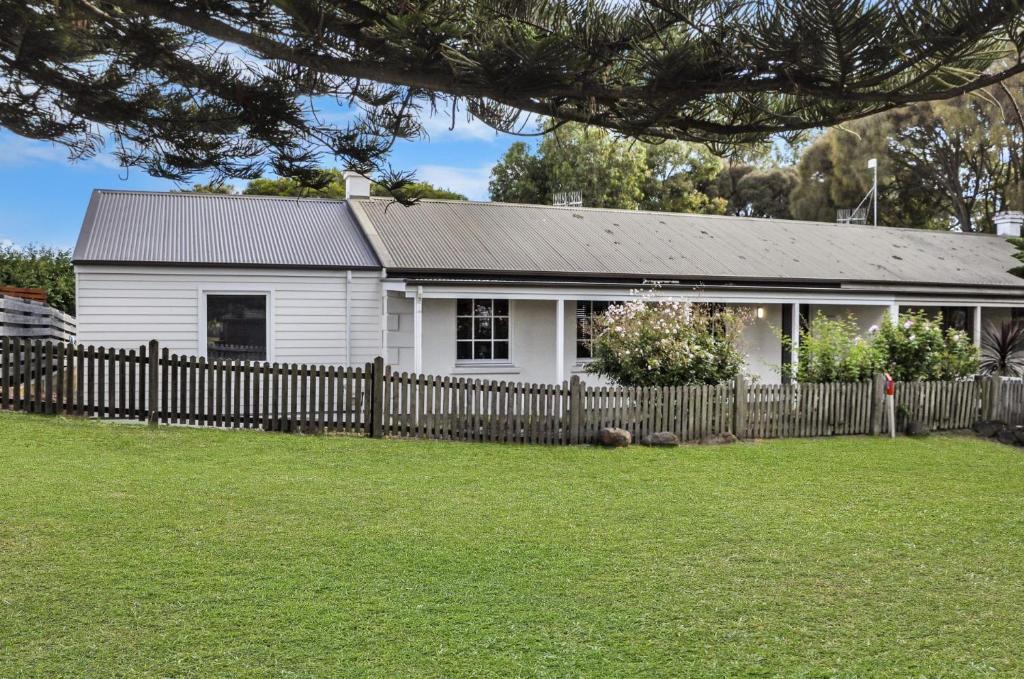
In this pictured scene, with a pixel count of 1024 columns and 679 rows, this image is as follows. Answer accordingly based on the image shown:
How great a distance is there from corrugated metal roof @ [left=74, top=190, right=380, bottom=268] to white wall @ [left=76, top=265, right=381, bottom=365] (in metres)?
0.25

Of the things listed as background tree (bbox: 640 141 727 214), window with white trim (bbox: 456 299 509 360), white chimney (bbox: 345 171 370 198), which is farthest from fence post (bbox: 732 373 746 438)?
background tree (bbox: 640 141 727 214)

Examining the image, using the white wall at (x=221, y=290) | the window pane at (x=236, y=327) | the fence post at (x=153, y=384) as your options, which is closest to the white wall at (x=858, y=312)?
the white wall at (x=221, y=290)

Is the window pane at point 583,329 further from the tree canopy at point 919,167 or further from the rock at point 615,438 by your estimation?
the tree canopy at point 919,167

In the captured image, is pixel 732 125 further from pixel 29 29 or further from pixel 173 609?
pixel 173 609

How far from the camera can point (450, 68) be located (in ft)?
11.1

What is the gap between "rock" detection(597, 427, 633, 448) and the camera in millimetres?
12547

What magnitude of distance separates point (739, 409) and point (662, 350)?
1.63m

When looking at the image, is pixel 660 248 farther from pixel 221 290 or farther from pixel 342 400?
pixel 221 290

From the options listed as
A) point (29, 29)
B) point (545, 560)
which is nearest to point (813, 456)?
point (545, 560)

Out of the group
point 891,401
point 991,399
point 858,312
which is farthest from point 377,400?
point 858,312

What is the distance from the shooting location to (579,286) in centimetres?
1589

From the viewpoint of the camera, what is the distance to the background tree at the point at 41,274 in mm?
22484

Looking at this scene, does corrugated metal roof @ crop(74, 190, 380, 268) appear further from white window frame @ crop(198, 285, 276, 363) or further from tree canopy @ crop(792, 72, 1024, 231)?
tree canopy @ crop(792, 72, 1024, 231)

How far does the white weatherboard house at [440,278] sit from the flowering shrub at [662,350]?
1.26m
